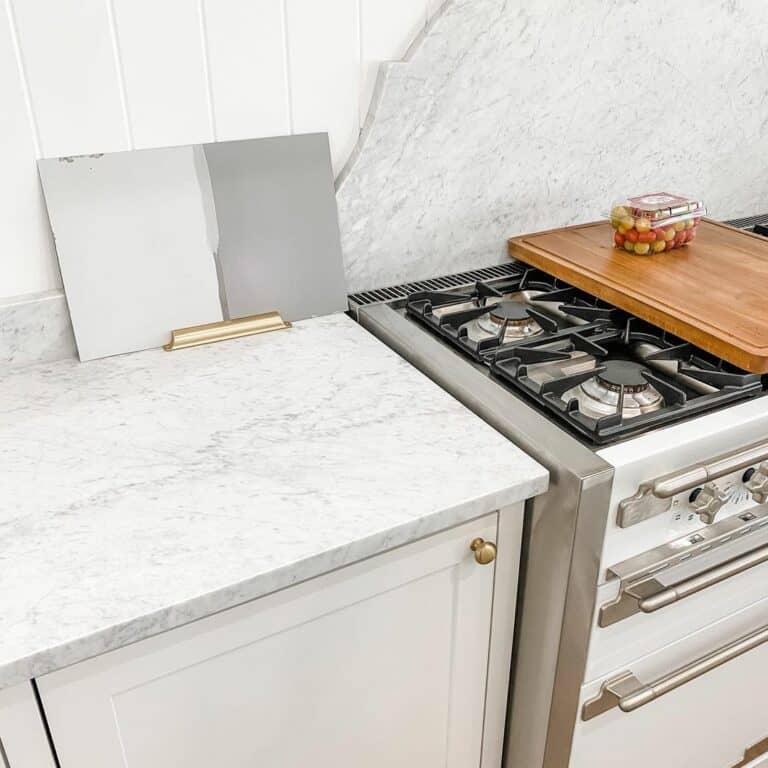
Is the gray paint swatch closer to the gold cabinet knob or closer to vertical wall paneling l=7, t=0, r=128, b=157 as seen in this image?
vertical wall paneling l=7, t=0, r=128, b=157

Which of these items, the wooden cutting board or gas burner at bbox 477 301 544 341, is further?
gas burner at bbox 477 301 544 341

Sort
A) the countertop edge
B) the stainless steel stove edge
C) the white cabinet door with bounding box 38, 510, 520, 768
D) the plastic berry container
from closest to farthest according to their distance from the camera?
the countertop edge < the white cabinet door with bounding box 38, 510, 520, 768 < the stainless steel stove edge < the plastic berry container

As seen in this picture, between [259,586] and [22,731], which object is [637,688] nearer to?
[259,586]

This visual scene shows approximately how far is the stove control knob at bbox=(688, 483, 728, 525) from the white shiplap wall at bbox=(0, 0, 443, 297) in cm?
77

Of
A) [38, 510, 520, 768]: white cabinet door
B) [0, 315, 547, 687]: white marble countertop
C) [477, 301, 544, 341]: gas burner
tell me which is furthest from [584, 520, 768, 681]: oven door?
[477, 301, 544, 341]: gas burner

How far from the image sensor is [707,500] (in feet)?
3.18

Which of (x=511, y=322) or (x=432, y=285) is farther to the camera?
(x=432, y=285)

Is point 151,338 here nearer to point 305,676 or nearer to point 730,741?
point 305,676

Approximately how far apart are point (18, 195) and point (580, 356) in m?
0.82

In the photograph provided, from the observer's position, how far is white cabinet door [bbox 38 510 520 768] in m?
0.77

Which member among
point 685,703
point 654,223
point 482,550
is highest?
point 654,223

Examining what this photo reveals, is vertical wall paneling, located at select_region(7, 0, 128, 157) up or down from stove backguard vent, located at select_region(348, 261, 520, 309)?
up

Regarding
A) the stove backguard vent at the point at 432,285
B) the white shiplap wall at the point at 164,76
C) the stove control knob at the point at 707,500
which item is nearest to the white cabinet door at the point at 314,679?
the stove control knob at the point at 707,500

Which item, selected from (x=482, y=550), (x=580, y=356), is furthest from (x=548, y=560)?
(x=580, y=356)
